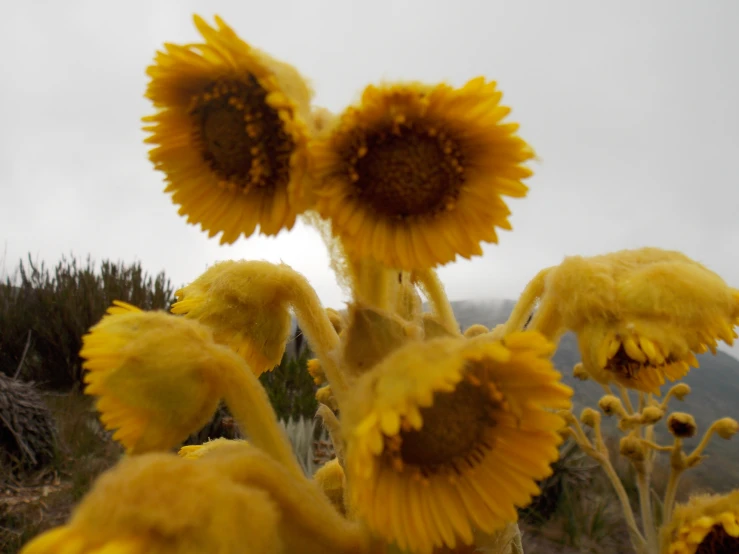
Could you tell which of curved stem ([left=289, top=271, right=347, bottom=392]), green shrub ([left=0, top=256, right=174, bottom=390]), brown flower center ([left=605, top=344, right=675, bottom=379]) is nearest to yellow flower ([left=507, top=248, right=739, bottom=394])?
brown flower center ([left=605, top=344, right=675, bottom=379])

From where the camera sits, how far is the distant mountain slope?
6617 mm

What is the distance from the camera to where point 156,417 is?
85cm

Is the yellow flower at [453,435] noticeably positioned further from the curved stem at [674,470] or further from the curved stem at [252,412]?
the curved stem at [674,470]

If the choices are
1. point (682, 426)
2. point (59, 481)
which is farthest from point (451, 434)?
point (59, 481)

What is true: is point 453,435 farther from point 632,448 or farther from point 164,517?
point 632,448

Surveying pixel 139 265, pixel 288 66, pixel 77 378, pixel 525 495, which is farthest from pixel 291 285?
pixel 139 265

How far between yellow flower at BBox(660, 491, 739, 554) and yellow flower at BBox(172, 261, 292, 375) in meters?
1.56

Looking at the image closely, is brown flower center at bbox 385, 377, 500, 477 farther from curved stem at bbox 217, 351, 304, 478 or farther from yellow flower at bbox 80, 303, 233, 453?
yellow flower at bbox 80, 303, 233, 453

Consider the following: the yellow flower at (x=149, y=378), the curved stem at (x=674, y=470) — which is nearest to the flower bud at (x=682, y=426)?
the curved stem at (x=674, y=470)

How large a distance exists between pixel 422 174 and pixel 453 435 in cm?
38

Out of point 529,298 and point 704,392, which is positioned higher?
point 529,298

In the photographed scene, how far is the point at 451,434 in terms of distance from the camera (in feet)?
2.62

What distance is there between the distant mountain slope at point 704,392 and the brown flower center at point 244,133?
4.76m

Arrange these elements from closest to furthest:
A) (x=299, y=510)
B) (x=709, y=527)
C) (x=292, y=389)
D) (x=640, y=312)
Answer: (x=299, y=510), (x=640, y=312), (x=709, y=527), (x=292, y=389)
